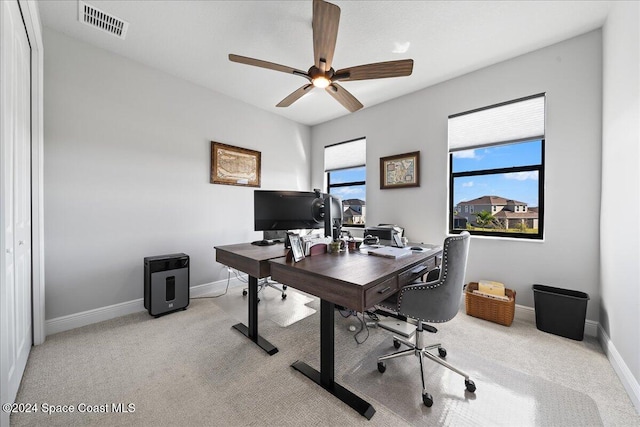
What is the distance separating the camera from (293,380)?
64.0 inches

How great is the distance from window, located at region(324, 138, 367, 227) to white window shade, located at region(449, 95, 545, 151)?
1.42 m

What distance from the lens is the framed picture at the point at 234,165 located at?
332cm

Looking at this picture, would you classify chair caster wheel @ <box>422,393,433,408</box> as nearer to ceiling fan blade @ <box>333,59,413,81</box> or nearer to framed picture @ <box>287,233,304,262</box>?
framed picture @ <box>287,233,304,262</box>

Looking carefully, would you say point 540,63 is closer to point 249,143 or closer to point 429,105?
point 429,105

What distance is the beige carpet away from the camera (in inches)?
53.0

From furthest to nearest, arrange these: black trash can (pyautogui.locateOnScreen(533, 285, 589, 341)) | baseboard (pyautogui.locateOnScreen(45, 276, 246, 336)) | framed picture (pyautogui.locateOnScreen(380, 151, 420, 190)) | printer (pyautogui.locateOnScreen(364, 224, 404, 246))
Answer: framed picture (pyautogui.locateOnScreen(380, 151, 420, 190)) < printer (pyautogui.locateOnScreen(364, 224, 404, 246)) < baseboard (pyautogui.locateOnScreen(45, 276, 246, 336)) < black trash can (pyautogui.locateOnScreen(533, 285, 589, 341))

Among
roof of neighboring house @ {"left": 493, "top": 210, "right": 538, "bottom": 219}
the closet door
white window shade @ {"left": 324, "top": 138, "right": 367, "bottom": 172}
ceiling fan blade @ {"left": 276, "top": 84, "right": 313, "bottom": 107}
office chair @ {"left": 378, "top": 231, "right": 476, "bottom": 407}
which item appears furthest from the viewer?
white window shade @ {"left": 324, "top": 138, "right": 367, "bottom": 172}

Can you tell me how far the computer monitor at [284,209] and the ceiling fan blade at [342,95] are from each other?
1019 mm

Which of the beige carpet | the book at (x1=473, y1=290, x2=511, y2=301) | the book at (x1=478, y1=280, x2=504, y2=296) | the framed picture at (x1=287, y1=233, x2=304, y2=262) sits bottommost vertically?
the beige carpet

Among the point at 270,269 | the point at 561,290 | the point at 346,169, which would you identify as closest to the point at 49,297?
the point at 270,269

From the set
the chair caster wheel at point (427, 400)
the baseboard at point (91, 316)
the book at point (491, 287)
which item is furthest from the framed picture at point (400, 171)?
the baseboard at point (91, 316)

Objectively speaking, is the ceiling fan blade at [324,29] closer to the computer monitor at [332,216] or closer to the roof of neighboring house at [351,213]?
the computer monitor at [332,216]

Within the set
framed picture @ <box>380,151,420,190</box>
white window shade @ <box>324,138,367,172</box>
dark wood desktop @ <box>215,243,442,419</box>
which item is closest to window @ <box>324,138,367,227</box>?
white window shade @ <box>324,138,367,172</box>

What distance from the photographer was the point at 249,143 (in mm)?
3725
